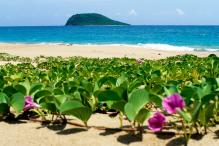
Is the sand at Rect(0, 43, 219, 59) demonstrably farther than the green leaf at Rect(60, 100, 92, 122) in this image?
Yes

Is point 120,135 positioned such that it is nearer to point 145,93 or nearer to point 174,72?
point 145,93

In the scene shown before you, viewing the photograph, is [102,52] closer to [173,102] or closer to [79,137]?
[79,137]

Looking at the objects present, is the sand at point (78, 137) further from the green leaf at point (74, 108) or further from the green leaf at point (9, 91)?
the green leaf at point (9, 91)

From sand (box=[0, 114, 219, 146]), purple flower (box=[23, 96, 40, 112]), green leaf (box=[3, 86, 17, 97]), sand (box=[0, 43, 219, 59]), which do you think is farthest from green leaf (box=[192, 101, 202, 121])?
sand (box=[0, 43, 219, 59])

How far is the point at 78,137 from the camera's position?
293cm

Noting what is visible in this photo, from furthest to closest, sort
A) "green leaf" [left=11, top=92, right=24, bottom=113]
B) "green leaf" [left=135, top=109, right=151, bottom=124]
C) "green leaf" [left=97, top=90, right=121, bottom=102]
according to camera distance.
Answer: "green leaf" [left=11, top=92, right=24, bottom=113] < "green leaf" [left=97, top=90, right=121, bottom=102] < "green leaf" [left=135, top=109, right=151, bottom=124]

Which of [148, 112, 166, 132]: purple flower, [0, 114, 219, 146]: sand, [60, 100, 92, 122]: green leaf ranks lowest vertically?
[0, 114, 219, 146]: sand

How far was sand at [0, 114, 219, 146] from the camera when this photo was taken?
9.00ft

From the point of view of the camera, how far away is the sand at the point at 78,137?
274 centimetres

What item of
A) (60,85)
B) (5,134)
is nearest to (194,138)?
(5,134)

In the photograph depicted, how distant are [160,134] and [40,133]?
0.84 m

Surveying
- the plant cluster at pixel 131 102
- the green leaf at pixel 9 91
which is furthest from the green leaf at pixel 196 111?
the green leaf at pixel 9 91

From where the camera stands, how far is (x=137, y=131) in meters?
2.94

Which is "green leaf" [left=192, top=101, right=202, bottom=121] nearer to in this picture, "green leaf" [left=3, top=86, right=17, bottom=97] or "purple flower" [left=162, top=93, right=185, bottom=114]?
"purple flower" [left=162, top=93, right=185, bottom=114]
